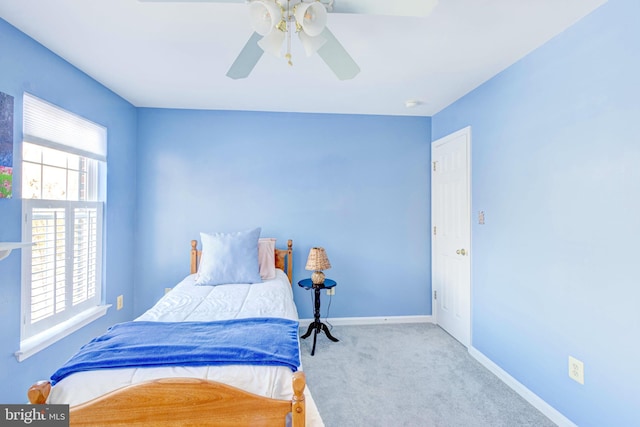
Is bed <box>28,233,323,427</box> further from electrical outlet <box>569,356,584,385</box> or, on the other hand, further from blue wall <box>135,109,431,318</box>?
blue wall <box>135,109,431,318</box>

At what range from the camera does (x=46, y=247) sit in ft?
7.04

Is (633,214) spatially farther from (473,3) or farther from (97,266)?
(97,266)

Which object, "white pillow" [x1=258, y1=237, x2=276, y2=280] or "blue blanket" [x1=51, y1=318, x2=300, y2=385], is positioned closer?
"blue blanket" [x1=51, y1=318, x2=300, y2=385]

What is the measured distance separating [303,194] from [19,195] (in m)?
2.37

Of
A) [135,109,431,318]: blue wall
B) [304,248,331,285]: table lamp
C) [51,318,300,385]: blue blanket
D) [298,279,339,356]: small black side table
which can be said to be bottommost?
[298,279,339,356]: small black side table

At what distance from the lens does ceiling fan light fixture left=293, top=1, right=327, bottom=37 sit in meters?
1.25

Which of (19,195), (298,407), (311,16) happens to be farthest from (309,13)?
(19,195)

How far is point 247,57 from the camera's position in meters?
1.66

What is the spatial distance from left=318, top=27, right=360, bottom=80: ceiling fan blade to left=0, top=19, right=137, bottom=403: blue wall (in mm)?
1944

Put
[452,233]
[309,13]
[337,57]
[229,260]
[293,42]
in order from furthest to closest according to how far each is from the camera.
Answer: [452,233], [229,260], [293,42], [337,57], [309,13]

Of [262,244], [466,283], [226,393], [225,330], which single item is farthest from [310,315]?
[226,393]

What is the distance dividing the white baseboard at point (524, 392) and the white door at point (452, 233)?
8.8 inches

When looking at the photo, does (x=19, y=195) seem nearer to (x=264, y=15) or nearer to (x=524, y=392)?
(x=264, y=15)

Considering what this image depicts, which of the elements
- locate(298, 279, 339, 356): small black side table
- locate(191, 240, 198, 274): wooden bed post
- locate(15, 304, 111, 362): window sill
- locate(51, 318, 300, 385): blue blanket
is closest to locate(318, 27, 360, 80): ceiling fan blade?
locate(51, 318, 300, 385): blue blanket
